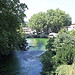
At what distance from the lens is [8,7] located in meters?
7.25

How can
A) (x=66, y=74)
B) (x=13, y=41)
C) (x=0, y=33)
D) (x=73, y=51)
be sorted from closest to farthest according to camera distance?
(x=66, y=74), (x=73, y=51), (x=0, y=33), (x=13, y=41)

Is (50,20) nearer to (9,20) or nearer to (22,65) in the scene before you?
(22,65)

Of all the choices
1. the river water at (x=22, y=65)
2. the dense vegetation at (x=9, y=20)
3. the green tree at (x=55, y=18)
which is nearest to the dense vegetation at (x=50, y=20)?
the green tree at (x=55, y=18)

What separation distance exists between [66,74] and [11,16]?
5.39 meters

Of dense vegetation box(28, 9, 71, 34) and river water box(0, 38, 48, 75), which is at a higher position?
dense vegetation box(28, 9, 71, 34)

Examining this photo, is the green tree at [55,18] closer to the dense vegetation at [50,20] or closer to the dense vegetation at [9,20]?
the dense vegetation at [50,20]

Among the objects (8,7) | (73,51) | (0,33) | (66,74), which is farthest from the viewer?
(8,7)

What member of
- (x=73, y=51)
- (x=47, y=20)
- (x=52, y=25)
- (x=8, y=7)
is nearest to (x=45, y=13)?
(x=47, y=20)

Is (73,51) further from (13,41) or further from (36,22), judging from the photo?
(36,22)

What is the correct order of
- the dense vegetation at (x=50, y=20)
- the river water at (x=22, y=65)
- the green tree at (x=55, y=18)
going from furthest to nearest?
the dense vegetation at (x=50, y=20) < the green tree at (x=55, y=18) < the river water at (x=22, y=65)

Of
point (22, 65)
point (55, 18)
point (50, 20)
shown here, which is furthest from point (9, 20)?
point (50, 20)

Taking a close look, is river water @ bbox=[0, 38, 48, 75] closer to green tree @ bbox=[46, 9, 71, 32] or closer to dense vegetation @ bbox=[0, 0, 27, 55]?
dense vegetation @ bbox=[0, 0, 27, 55]

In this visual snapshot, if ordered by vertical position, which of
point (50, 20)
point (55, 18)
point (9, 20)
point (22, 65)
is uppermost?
point (55, 18)

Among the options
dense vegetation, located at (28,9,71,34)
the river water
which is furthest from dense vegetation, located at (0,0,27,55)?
dense vegetation, located at (28,9,71,34)
